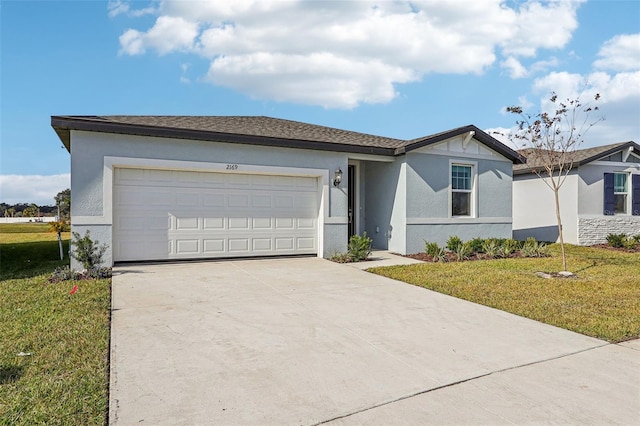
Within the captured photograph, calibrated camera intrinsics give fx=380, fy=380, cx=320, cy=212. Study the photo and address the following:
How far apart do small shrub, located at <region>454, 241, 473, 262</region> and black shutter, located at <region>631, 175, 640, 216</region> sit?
967cm

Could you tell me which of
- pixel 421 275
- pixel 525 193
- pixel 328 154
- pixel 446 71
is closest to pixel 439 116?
pixel 446 71

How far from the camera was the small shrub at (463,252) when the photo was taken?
1073 cm

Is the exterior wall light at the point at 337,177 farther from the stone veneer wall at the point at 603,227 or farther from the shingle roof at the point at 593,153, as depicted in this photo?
the stone veneer wall at the point at 603,227

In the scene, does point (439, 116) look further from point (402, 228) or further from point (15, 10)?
point (15, 10)

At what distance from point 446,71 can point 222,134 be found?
7687 mm

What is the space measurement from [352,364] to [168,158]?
731 centimetres

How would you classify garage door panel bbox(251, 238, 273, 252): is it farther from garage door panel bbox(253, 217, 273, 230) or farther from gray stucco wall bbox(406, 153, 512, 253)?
gray stucco wall bbox(406, 153, 512, 253)

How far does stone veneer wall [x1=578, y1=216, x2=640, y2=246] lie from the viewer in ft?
48.3

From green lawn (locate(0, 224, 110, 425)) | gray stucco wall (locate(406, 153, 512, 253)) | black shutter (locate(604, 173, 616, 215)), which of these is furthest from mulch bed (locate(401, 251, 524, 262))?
green lawn (locate(0, 224, 110, 425))

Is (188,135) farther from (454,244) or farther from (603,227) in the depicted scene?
(603,227)

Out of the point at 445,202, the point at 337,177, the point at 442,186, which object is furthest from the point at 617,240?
the point at 337,177

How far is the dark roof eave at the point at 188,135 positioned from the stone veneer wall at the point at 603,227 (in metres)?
9.38

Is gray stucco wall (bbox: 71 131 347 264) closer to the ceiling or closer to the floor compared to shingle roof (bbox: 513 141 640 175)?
closer to the floor

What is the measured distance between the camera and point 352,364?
355 centimetres
